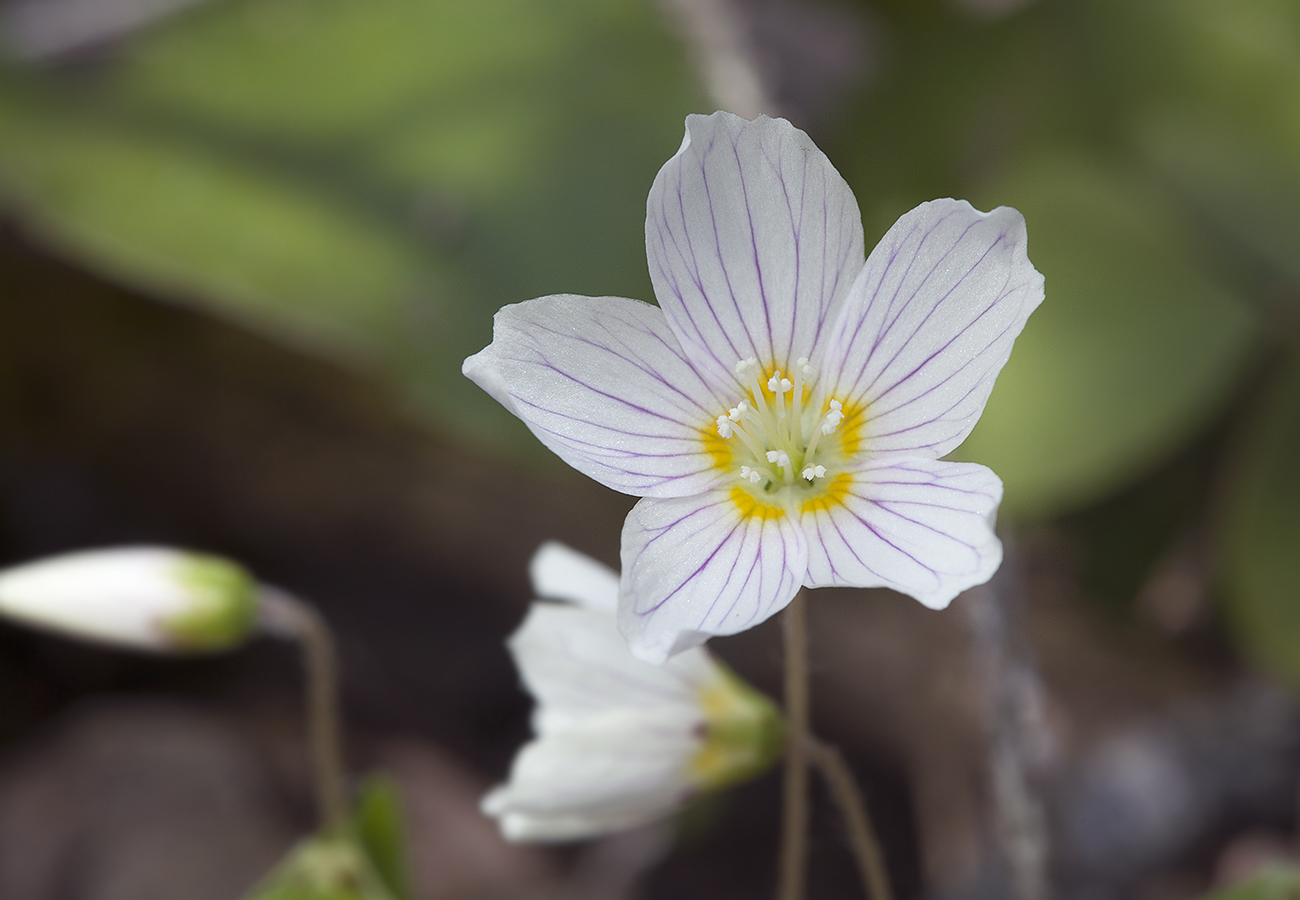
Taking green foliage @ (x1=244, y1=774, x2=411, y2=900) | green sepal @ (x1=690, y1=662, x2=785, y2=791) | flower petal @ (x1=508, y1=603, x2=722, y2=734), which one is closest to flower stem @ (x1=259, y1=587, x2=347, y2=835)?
green foliage @ (x1=244, y1=774, x2=411, y2=900)

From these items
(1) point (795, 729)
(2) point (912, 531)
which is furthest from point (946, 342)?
(1) point (795, 729)

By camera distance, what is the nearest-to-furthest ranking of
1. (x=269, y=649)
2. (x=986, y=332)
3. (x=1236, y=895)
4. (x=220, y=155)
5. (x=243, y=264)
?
(x=986, y=332)
(x=1236, y=895)
(x=243, y=264)
(x=220, y=155)
(x=269, y=649)

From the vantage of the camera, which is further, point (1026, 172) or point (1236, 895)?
point (1026, 172)

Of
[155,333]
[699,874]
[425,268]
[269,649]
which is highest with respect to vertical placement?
[155,333]

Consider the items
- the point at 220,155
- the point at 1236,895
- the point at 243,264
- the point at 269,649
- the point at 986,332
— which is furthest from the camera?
the point at 269,649

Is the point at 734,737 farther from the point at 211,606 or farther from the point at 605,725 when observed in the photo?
the point at 211,606

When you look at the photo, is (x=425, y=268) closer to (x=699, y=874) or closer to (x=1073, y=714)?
(x=699, y=874)

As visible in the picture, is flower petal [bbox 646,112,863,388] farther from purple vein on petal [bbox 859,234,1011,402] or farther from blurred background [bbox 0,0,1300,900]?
blurred background [bbox 0,0,1300,900]

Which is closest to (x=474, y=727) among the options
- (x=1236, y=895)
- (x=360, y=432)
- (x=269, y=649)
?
(x=269, y=649)
